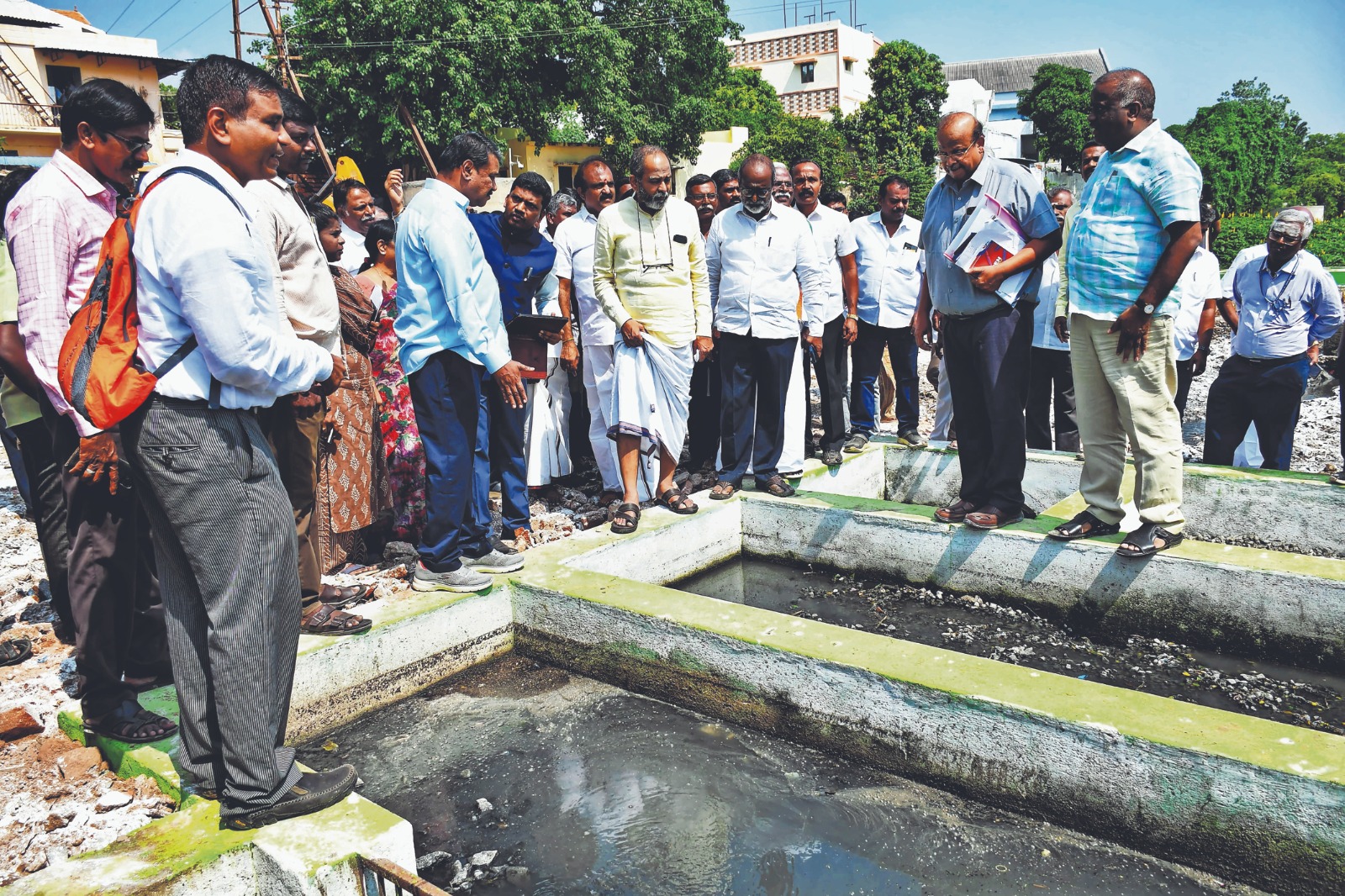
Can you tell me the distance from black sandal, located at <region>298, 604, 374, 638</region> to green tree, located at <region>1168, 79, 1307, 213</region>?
35840 mm

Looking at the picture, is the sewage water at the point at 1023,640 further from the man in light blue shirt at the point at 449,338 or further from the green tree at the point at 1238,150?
the green tree at the point at 1238,150

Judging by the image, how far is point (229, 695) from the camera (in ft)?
8.04

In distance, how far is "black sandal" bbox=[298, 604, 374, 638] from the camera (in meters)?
3.72

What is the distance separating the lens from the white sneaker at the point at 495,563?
4.43 meters

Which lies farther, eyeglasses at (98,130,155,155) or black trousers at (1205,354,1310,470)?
black trousers at (1205,354,1310,470)

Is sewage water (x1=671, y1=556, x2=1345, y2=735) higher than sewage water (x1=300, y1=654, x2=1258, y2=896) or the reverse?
the reverse

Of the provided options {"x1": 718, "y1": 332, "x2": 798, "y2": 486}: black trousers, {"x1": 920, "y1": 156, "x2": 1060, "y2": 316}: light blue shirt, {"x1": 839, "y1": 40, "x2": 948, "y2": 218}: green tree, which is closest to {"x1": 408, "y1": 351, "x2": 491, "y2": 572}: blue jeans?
{"x1": 718, "y1": 332, "x2": 798, "y2": 486}: black trousers

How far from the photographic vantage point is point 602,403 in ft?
20.5

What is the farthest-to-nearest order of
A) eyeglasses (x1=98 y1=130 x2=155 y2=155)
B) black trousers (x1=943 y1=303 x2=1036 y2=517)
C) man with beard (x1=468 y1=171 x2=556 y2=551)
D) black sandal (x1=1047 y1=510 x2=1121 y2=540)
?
man with beard (x1=468 y1=171 x2=556 y2=551) → black trousers (x1=943 y1=303 x2=1036 y2=517) → black sandal (x1=1047 y1=510 x2=1121 y2=540) → eyeglasses (x1=98 y1=130 x2=155 y2=155)

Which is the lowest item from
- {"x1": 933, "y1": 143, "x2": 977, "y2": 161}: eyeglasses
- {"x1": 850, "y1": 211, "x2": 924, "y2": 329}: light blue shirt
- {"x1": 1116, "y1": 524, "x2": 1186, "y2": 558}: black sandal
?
{"x1": 1116, "y1": 524, "x2": 1186, "y2": 558}: black sandal

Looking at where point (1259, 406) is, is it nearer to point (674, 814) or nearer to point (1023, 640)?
point (1023, 640)

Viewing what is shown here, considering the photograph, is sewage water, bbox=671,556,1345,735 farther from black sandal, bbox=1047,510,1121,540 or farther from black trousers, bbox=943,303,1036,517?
black trousers, bbox=943,303,1036,517

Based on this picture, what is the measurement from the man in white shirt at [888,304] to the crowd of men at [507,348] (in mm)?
23

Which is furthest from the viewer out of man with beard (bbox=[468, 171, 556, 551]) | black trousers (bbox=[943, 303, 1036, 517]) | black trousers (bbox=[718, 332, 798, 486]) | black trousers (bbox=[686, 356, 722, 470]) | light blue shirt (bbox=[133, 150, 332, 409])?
black trousers (bbox=[686, 356, 722, 470])
